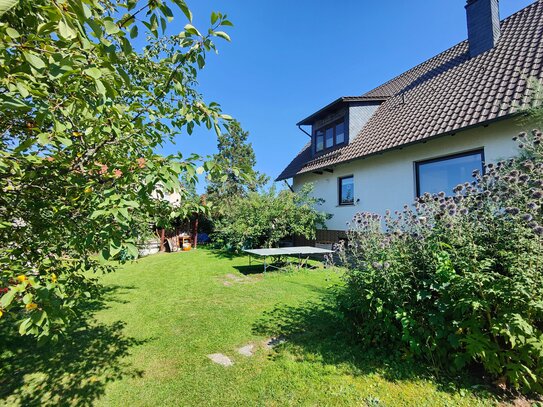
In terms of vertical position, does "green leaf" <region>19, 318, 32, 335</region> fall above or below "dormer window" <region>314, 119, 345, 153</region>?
below

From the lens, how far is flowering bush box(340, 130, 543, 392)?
237cm

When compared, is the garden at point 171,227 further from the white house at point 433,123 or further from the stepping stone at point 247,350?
the white house at point 433,123

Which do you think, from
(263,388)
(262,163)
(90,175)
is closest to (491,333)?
(263,388)

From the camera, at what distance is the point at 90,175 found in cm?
190

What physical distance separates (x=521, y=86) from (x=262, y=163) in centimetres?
3283

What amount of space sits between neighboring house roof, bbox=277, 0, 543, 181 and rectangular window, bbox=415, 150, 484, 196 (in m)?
0.84

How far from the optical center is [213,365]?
3.31m

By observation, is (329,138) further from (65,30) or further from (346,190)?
(65,30)

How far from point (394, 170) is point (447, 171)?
5.55ft

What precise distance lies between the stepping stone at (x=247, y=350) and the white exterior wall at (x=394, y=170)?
6.37 meters

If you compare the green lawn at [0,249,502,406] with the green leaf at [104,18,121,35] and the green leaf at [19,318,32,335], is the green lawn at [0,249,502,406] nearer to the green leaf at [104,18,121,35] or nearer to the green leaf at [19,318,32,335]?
the green leaf at [19,318,32,335]

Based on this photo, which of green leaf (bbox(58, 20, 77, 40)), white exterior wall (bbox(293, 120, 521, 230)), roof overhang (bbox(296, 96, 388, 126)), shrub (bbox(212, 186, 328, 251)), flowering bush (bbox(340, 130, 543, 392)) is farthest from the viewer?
shrub (bbox(212, 186, 328, 251))

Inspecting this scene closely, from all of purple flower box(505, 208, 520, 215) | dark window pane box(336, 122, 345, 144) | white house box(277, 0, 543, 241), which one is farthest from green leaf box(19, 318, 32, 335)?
dark window pane box(336, 122, 345, 144)

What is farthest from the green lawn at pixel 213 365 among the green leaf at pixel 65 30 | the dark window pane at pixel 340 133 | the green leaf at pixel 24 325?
the dark window pane at pixel 340 133
